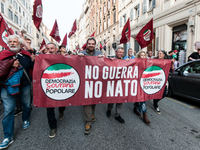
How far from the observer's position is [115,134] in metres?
2.57

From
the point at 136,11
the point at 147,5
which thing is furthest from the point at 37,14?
the point at 136,11

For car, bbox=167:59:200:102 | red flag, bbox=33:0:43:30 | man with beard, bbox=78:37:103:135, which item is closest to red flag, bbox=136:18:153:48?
car, bbox=167:59:200:102

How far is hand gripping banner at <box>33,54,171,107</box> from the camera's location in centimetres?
249

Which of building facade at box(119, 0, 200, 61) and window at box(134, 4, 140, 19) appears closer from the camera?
building facade at box(119, 0, 200, 61)

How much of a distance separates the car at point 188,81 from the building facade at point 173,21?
20.6 ft

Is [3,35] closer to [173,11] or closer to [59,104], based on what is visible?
[59,104]

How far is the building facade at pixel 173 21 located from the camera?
934 cm

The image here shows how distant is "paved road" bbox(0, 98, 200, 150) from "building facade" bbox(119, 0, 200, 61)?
27.6 feet

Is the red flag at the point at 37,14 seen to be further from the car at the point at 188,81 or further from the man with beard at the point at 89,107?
the car at the point at 188,81

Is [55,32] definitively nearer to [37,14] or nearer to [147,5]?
[37,14]

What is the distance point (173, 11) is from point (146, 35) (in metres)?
7.59

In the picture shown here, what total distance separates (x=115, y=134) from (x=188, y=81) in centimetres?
327

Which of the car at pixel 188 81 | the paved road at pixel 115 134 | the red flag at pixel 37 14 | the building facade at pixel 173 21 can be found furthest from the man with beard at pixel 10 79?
the building facade at pixel 173 21

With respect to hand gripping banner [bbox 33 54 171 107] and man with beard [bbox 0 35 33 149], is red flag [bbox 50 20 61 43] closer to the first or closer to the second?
man with beard [bbox 0 35 33 149]
